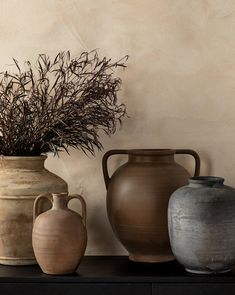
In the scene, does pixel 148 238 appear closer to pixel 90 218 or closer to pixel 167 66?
pixel 90 218

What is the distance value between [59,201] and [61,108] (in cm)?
25

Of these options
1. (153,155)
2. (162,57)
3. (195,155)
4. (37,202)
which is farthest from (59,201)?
(162,57)

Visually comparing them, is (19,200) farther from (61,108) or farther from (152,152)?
(152,152)

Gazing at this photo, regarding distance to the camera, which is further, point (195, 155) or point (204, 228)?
point (195, 155)

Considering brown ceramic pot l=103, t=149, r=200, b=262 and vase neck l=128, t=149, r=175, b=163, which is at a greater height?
vase neck l=128, t=149, r=175, b=163

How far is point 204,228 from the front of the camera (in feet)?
5.52

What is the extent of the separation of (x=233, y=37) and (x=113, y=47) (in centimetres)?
34

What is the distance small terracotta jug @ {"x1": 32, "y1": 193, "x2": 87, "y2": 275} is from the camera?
1.72 m

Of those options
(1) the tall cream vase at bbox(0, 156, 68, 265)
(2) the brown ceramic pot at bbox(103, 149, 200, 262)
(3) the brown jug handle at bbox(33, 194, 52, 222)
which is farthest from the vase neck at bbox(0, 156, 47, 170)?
(2) the brown ceramic pot at bbox(103, 149, 200, 262)

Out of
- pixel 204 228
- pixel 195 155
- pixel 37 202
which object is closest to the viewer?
pixel 204 228

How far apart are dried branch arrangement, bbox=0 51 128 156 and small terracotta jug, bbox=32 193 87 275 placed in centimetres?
18

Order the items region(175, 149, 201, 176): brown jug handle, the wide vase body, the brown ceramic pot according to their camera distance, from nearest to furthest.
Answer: the wide vase body, the brown ceramic pot, region(175, 149, 201, 176): brown jug handle

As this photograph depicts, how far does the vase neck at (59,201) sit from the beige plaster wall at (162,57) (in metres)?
0.24

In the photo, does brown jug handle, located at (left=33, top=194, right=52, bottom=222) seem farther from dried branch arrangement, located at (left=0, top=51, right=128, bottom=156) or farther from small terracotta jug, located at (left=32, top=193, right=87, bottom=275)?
dried branch arrangement, located at (left=0, top=51, right=128, bottom=156)
